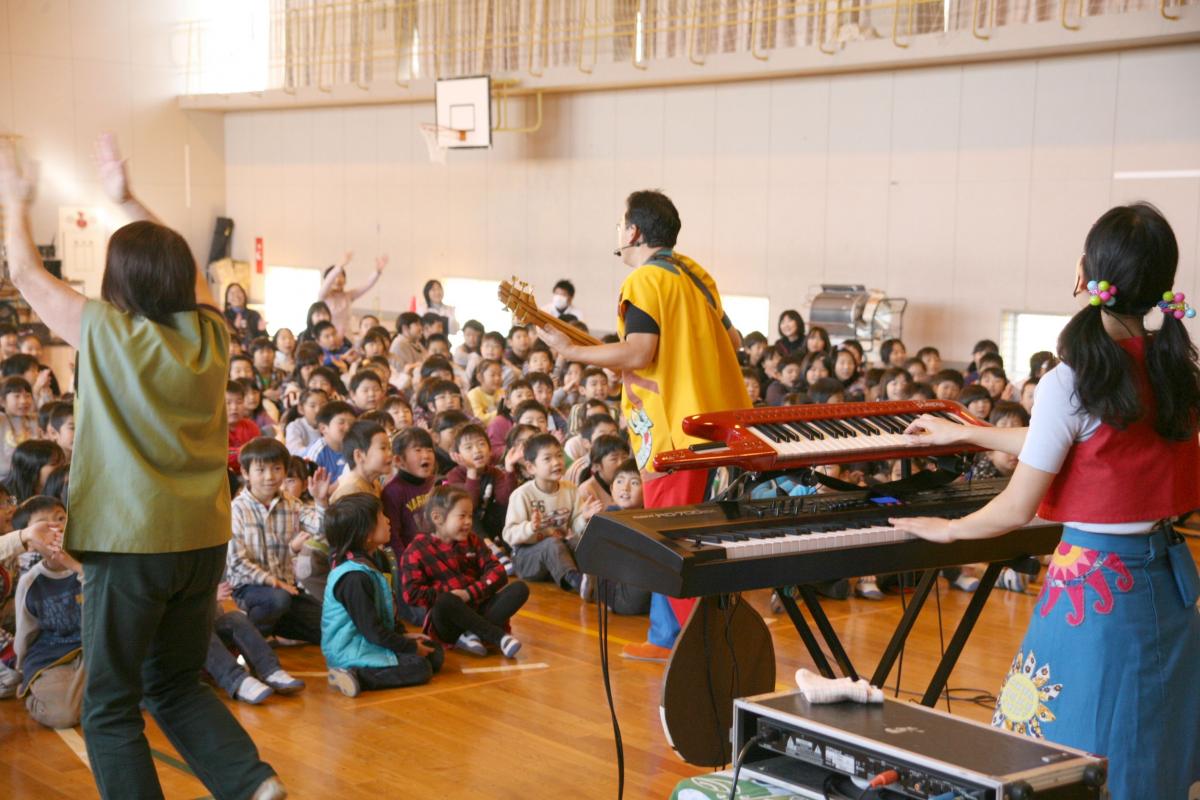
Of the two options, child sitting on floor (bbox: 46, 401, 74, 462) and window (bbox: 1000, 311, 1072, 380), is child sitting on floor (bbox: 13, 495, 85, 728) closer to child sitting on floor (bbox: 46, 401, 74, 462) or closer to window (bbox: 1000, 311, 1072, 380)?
child sitting on floor (bbox: 46, 401, 74, 462)

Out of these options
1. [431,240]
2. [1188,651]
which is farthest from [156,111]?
[1188,651]

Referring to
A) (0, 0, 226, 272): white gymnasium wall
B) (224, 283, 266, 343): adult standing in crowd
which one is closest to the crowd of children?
(224, 283, 266, 343): adult standing in crowd

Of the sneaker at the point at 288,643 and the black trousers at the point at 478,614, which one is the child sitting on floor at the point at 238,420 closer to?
the sneaker at the point at 288,643

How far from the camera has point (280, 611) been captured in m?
5.21

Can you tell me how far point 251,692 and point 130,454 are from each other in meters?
1.89

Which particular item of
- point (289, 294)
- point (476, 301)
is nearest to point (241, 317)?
point (476, 301)

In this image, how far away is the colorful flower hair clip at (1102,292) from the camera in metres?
2.58

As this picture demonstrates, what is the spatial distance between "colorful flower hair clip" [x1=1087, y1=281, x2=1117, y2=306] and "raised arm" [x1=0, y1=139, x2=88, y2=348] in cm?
209

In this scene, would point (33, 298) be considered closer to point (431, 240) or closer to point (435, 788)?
point (435, 788)

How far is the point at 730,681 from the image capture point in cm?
366

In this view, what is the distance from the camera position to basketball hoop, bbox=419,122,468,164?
47.4 feet

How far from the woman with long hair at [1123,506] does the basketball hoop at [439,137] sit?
1229 cm

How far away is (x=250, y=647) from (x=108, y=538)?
77.8 inches

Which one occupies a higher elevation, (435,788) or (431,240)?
(431,240)
